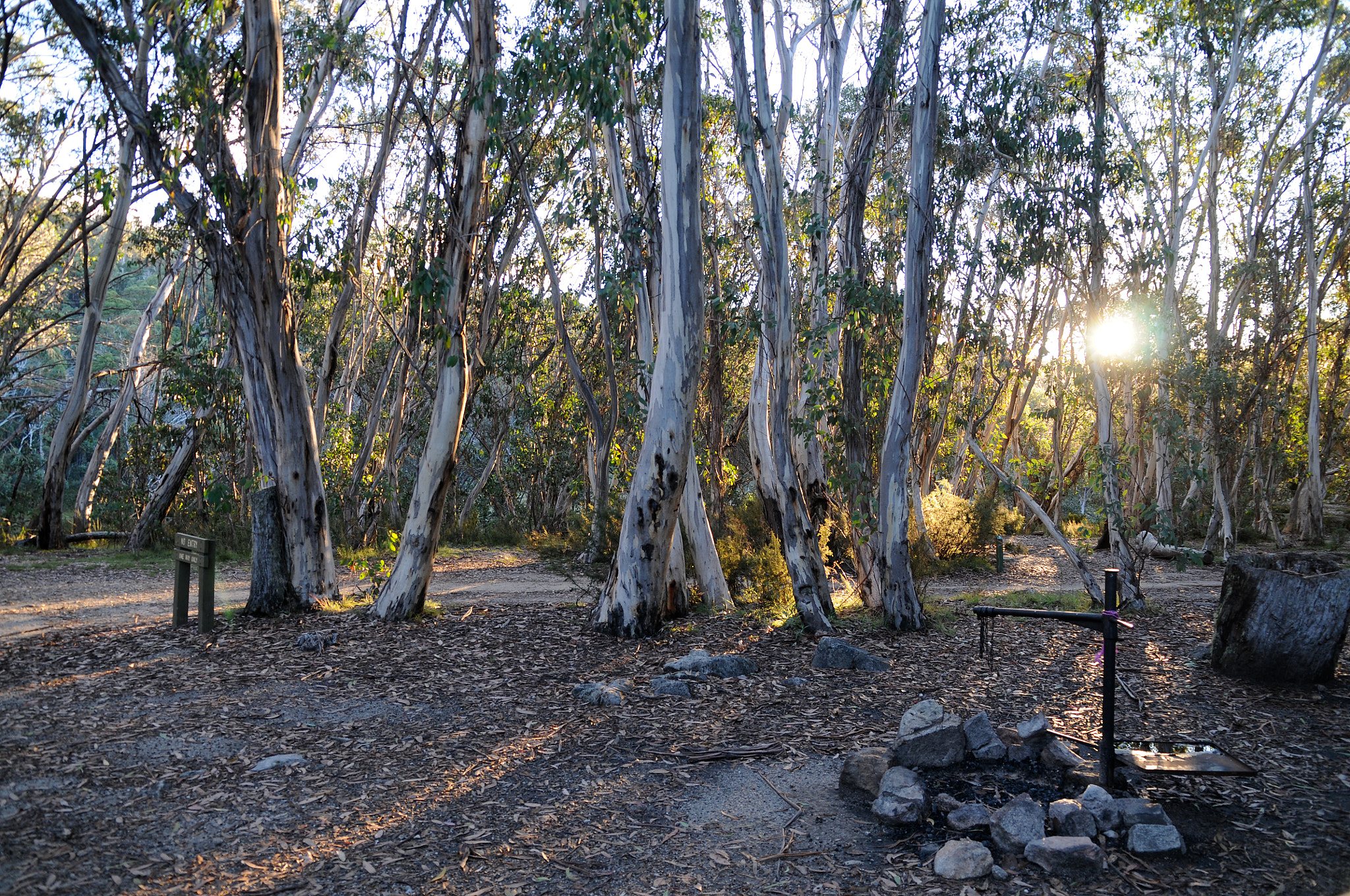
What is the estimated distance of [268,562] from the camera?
300 inches

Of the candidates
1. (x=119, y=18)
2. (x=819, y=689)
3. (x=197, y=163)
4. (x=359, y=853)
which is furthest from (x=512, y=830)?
(x=119, y=18)

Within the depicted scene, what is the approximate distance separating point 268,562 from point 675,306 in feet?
13.9

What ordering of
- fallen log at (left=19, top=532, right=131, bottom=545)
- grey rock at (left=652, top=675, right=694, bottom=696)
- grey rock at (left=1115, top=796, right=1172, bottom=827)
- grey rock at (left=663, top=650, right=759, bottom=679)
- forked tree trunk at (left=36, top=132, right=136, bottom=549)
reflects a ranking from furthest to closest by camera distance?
fallen log at (left=19, top=532, right=131, bottom=545)
forked tree trunk at (left=36, top=132, right=136, bottom=549)
grey rock at (left=663, top=650, right=759, bottom=679)
grey rock at (left=652, top=675, right=694, bottom=696)
grey rock at (left=1115, top=796, right=1172, bottom=827)

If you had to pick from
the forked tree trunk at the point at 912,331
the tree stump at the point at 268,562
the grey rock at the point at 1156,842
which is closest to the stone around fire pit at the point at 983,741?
the grey rock at the point at 1156,842

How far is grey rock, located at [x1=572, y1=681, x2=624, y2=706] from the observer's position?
5.43 metres

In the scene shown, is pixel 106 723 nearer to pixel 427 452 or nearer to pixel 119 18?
pixel 427 452

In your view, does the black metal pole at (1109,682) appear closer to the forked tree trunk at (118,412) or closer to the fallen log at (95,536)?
the fallen log at (95,536)

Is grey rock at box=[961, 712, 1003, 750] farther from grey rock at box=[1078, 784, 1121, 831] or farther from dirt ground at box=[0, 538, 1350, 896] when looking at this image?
grey rock at box=[1078, 784, 1121, 831]

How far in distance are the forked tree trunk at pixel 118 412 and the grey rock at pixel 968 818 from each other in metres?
14.4

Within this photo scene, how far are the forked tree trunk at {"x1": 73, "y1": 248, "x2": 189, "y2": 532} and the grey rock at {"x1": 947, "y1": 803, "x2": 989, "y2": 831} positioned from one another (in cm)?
1440

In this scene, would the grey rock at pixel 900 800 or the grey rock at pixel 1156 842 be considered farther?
the grey rock at pixel 900 800

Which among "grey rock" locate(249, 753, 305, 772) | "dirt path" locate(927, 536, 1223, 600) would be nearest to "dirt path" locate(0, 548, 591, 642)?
"grey rock" locate(249, 753, 305, 772)

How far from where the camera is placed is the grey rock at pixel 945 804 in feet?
12.4

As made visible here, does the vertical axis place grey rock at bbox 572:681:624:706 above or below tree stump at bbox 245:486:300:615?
below
